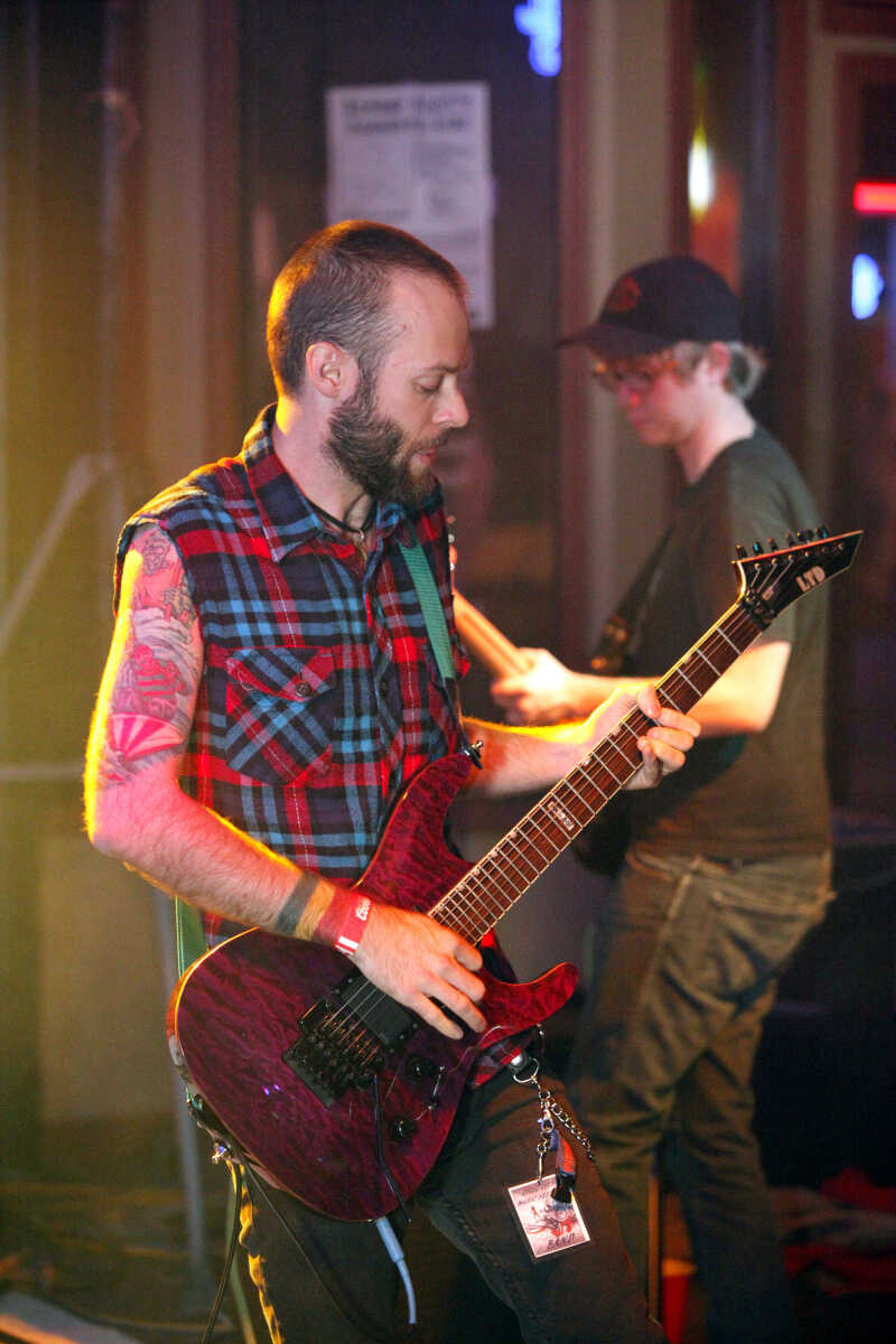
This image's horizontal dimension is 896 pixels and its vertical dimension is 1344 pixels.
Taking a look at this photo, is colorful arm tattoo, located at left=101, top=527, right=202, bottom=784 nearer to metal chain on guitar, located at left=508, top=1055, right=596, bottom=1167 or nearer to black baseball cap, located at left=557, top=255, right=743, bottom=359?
metal chain on guitar, located at left=508, top=1055, right=596, bottom=1167

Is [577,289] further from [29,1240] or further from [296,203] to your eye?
[29,1240]

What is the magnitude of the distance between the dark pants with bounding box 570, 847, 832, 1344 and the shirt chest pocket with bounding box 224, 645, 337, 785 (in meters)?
1.05

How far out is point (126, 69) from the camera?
3.64m

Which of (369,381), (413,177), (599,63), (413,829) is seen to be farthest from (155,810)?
(599,63)

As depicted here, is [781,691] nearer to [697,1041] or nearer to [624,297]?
[697,1041]

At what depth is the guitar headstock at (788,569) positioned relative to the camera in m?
2.11

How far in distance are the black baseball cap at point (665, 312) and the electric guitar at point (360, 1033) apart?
125 cm

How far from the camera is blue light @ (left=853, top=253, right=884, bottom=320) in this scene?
12.7ft

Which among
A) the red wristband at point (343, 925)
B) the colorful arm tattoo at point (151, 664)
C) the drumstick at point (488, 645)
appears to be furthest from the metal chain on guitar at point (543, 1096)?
the drumstick at point (488, 645)

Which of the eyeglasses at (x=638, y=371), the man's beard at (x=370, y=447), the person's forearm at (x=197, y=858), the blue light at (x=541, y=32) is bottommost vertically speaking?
the person's forearm at (x=197, y=858)

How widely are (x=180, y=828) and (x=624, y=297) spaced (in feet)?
5.76

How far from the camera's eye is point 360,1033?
1.81 meters

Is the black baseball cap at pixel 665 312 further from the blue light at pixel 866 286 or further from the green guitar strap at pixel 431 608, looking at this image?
the blue light at pixel 866 286

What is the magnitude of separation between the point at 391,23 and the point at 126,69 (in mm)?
731
